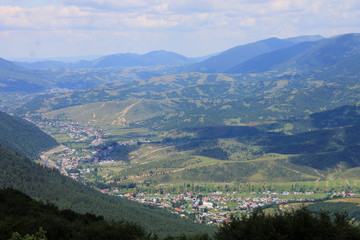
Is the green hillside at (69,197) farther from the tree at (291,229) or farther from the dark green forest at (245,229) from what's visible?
the tree at (291,229)

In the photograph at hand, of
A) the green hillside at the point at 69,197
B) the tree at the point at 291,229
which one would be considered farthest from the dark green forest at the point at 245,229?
the green hillside at the point at 69,197

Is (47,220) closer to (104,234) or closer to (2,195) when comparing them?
(104,234)

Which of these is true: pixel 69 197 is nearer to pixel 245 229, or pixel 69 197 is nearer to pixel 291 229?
pixel 245 229

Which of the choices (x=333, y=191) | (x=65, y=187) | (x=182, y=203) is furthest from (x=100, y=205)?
(x=333, y=191)

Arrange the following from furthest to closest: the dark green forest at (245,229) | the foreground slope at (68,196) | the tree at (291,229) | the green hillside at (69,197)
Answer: the foreground slope at (68,196) < the green hillside at (69,197) < the dark green forest at (245,229) < the tree at (291,229)

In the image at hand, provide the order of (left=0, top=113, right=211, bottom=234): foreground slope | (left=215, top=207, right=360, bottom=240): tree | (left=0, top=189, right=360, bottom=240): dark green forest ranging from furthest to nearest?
(left=0, top=113, right=211, bottom=234): foreground slope, (left=0, top=189, right=360, bottom=240): dark green forest, (left=215, top=207, right=360, bottom=240): tree

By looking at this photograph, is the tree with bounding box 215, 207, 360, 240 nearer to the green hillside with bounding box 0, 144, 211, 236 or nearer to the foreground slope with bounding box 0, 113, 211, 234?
the green hillside with bounding box 0, 144, 211, 236

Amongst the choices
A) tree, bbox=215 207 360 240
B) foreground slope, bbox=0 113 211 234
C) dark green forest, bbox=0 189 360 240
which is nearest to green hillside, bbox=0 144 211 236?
foreground slope, bbox=0 113 211 234

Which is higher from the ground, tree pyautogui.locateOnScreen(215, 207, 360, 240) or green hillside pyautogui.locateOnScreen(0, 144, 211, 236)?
tree pyautogui.locateOnScreen(215, 207, 360, 240)

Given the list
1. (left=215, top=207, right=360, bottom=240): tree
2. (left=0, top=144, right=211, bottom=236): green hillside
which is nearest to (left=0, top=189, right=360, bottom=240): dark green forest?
(left=215, top=207, right=360, bottom=240): tree

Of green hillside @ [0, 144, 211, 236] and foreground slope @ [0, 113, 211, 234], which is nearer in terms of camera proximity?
green hillside @ [0, 144, 211, 236]

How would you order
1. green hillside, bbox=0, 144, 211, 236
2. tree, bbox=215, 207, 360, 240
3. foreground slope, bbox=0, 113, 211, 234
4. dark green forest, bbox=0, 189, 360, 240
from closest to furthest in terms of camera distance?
tree, bbox=215, 207, 360, 240 < dark green forest, bbox=0, 189, 360, 240 < green hillside, bbox=0, 144, 211, 236 < foreground slope, bbox=0, 113, 211, 234

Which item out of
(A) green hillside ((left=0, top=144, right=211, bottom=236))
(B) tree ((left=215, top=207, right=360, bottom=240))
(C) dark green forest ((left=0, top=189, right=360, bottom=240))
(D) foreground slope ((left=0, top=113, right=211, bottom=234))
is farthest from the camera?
(D) foreground slope ((left=0, top=113, right=211, bottom=234))
